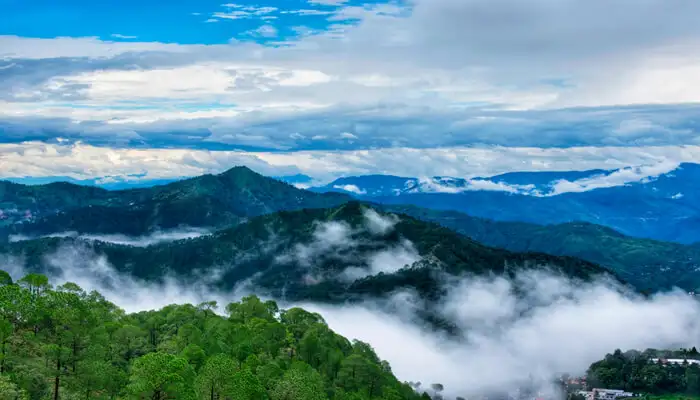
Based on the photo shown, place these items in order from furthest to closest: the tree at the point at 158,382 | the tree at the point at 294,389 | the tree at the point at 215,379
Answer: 1. the tree at the point at 294,389
2. the tree at the point at 215,379
3. the tree at the point at 158,382

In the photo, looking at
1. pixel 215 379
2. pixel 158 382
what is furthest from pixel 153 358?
pixel 215 379

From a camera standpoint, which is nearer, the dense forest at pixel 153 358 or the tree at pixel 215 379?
the dense forest at pixel 153 358

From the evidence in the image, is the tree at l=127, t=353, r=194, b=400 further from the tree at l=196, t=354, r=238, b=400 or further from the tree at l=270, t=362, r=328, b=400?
the tree at l=270, t=362, r=328, b=400

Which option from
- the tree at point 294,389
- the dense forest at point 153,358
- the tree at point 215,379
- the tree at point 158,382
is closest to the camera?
the tree at point 158,382

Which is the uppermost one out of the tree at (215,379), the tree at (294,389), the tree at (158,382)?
the tree at (158,382)

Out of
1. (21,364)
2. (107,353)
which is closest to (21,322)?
(107,353)

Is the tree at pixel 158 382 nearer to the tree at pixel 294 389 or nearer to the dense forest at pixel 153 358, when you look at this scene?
the dense forest at pixel 153 358

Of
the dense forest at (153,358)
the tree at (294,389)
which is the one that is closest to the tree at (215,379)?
the dense forest at (153,358)

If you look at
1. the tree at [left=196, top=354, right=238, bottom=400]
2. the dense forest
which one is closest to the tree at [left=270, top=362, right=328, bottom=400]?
the dense forest

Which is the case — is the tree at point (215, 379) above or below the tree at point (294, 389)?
above
